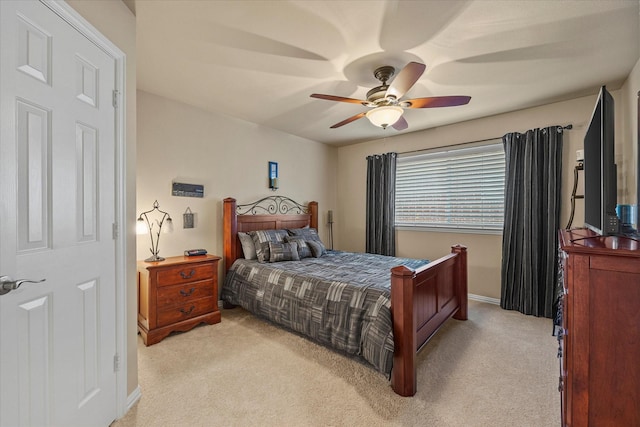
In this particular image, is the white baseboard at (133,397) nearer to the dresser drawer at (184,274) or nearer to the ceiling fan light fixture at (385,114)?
the dresser drawer at (184,274)

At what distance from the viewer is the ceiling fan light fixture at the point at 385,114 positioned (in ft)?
8.04

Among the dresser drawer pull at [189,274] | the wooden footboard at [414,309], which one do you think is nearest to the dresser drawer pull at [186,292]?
the dresser drawer pull at [189,274]

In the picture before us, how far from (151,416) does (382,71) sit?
3108 millimetres

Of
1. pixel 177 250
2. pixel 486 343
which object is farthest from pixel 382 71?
pixel 177 250

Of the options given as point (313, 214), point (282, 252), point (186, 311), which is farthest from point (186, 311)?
point (313, 214)

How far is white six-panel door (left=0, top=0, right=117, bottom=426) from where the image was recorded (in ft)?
3.72

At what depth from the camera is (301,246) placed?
12.6 feet

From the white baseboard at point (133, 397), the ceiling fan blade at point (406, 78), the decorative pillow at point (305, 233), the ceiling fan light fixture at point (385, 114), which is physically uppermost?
the ceiling fan blade at point (406, 78)

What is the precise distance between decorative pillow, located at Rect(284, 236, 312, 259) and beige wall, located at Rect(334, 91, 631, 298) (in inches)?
67.6

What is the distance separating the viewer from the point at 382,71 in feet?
8.23

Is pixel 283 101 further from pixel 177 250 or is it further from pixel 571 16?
pixel 571 16

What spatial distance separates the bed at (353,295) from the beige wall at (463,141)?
3.03 feet

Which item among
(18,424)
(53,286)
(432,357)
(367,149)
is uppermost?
(367,149)

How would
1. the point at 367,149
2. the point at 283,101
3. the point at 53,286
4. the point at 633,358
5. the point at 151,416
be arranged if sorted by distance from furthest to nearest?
the point at 367,149
the point at 283,101
the point at 151,416
the point at 53,286
the point at 633,358
